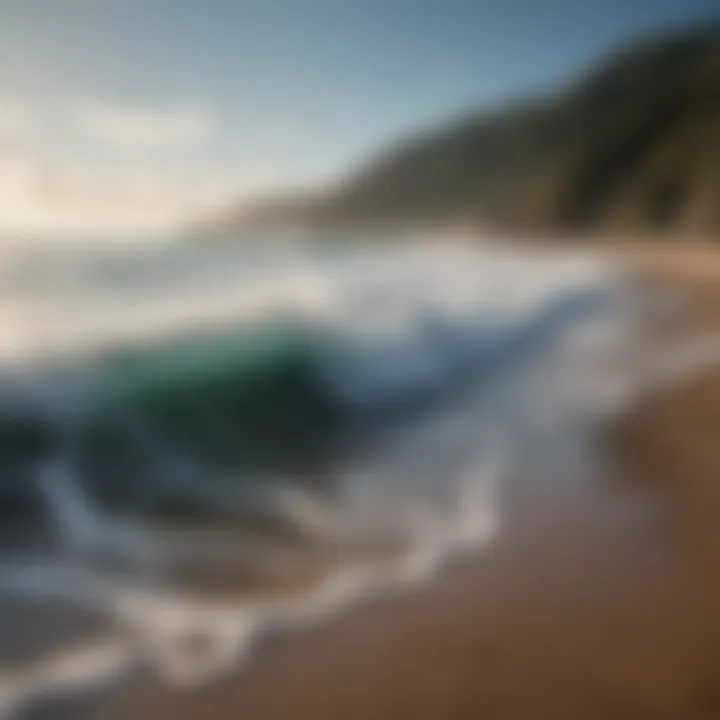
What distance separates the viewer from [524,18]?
1.19 meters

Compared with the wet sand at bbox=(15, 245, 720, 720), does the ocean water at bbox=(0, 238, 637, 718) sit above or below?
above

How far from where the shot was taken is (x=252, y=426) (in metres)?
1.05

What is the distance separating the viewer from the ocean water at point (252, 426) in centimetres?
93

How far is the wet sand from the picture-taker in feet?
2.84

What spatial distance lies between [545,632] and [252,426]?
0.42 meters

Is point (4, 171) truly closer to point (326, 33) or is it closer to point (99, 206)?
point (99, 206)

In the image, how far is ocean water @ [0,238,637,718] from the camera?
3.06 ft

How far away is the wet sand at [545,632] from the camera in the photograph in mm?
867

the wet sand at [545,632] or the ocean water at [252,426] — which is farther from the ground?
the ocean water at [252,426]

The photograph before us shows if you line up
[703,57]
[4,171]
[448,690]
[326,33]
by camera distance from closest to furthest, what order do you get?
[448,690] < [4,171] < [326,33] < [703,57]

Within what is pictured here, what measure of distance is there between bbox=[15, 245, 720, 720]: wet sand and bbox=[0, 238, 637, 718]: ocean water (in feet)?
0.11

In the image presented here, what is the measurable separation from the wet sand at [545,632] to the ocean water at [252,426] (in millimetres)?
33

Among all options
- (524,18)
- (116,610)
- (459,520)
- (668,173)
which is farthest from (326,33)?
(116,610)

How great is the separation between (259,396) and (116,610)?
1.01 ft
